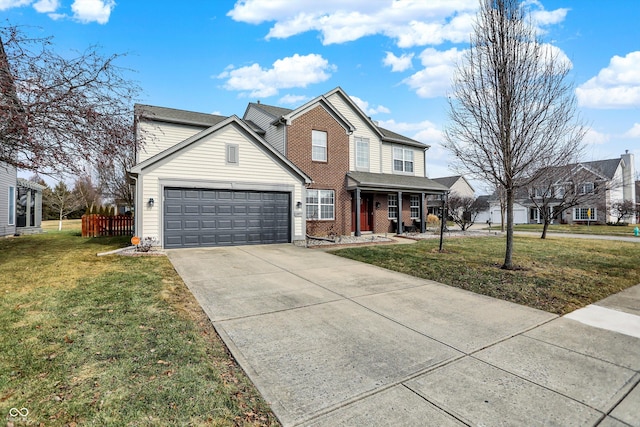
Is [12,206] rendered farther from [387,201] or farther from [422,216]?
[422,216]

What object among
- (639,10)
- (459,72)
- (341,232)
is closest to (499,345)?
(459,72)

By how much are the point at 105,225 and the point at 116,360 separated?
18.3 meters

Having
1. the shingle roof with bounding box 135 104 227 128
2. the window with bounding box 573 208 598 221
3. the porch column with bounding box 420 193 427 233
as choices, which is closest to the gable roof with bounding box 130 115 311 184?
the shingle roof with bounding box 135 104 227 128

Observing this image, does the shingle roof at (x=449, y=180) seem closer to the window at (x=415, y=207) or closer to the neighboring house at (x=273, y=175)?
the window at (x=415, y=207)

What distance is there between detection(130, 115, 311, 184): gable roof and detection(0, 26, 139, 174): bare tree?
10.7 feet

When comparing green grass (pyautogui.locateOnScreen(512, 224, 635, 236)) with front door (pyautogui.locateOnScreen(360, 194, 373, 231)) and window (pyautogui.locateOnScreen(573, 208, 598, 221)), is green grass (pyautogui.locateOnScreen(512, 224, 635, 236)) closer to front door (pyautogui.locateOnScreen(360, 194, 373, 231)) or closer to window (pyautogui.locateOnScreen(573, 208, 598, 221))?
window (pyautogui.locateOnScreen(573, 208, 598, 221))

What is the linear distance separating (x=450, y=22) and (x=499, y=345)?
9.46 m

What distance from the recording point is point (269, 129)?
17.6 metres

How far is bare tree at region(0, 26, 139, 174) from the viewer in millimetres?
6629

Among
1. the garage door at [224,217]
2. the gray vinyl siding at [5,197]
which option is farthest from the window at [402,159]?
the gray vinyl siding at [5,197]

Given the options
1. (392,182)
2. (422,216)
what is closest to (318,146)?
(392,182)

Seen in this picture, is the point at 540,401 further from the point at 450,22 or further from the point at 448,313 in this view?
the point at 450,22

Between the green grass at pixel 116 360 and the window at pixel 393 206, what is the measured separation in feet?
50.0

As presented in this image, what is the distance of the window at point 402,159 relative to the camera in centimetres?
2031
